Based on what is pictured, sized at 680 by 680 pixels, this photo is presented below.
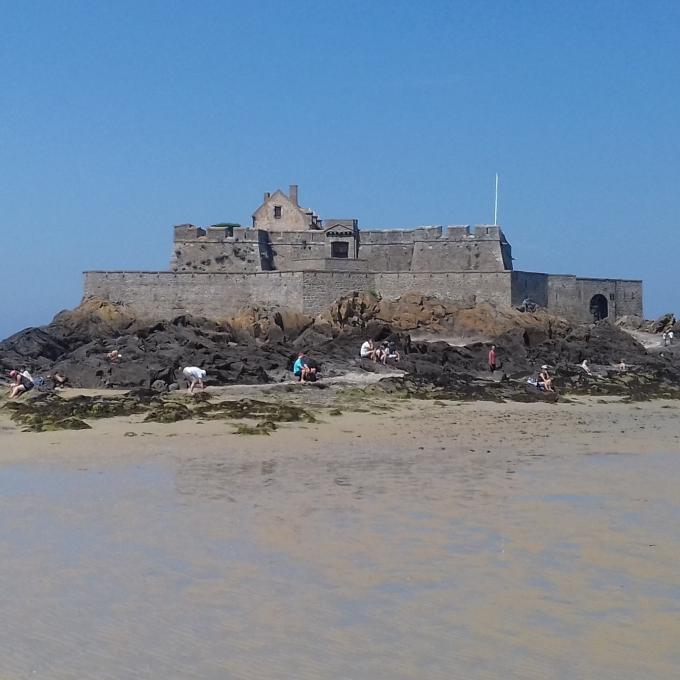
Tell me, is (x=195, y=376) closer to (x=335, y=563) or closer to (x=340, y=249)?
(x=335, y=563)

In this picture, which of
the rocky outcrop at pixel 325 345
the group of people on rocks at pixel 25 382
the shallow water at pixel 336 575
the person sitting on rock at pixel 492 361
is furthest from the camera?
the person sitting on rock at pixel 492 361

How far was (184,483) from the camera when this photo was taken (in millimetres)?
7914

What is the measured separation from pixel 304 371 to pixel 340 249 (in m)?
18.0

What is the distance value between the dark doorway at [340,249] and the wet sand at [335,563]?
2502cm

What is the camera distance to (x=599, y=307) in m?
34.5

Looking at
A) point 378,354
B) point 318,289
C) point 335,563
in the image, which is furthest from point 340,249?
point 335,563

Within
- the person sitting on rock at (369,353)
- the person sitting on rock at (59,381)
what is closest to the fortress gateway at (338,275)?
the person sitting on rock at (369,353)

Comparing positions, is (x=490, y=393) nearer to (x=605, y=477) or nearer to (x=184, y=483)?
(x=605, y=477)

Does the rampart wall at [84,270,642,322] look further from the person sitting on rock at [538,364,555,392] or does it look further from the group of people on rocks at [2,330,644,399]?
the person sitting on rock at [538,364,555,392]

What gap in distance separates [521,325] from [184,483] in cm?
2135

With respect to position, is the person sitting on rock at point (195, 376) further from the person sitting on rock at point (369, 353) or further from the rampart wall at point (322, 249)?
the rampart wall at point (322, 249)

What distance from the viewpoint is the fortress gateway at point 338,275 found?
31.4 m

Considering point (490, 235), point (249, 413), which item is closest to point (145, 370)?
point (249, 413)

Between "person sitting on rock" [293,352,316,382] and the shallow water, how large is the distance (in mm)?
8960
